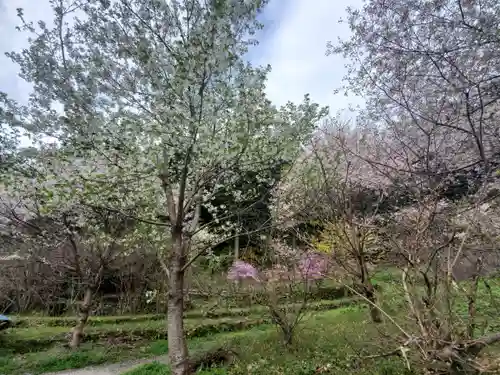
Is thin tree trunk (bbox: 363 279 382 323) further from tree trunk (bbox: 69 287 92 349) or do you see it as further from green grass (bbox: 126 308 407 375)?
tree trunk (bbox: 69 287 92 349)

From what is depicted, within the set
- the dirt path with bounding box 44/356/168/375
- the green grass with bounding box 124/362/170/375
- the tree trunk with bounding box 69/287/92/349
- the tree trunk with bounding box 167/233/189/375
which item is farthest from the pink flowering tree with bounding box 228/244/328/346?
the tree trunk with bounding box 69/287/92/349

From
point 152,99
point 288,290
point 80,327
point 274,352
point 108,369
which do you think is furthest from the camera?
point 80,327

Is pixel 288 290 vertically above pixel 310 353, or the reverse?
pixel 288 290

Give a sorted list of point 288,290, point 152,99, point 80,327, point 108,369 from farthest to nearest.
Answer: point 80,327, point 288,290, point 108,369, point 152,99

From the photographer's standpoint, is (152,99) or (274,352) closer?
(152,99)

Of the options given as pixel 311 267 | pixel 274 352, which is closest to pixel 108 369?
pixel 274 352

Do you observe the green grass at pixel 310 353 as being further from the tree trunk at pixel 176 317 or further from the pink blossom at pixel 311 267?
the tree trunk at pixel 176 317

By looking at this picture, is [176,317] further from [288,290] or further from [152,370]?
[288,290]

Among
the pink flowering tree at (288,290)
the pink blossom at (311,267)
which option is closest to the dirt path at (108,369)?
the pink flowering tree at (288,290)

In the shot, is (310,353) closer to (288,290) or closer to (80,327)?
(288,290)

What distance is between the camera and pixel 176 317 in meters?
3.79

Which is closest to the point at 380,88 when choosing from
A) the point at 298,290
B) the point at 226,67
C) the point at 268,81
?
the point at 268,81

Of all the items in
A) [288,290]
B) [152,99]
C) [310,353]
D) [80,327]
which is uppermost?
[152,99]

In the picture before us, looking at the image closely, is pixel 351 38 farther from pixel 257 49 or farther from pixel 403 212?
pixel 403 212
